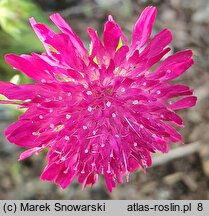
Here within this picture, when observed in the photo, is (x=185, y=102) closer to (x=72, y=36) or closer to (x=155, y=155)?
(x=72, y=36)

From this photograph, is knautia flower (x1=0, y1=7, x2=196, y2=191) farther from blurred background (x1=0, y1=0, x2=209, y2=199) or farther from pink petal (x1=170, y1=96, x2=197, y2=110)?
blurred background (x1=0, y1=0, x2=209, y2=199)

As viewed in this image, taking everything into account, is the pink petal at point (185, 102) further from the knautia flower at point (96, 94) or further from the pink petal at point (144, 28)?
the pink petal at point (144, 28)

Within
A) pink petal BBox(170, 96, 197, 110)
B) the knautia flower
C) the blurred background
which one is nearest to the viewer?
the knautia flower

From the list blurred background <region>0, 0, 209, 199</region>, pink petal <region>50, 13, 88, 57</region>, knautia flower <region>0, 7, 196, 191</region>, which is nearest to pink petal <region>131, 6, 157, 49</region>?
knautia flower <region>0, 7, 196, 191</region>

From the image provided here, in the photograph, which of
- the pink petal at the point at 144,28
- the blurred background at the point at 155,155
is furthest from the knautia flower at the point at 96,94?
the blurred background at the point at 155,155

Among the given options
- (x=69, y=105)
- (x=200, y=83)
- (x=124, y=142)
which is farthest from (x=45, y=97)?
(x=200, y=83)

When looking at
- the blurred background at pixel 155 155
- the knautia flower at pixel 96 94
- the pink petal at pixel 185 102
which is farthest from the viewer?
the blurred background at pixel 155 155
